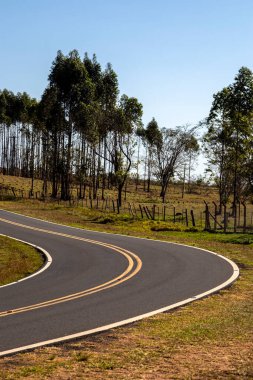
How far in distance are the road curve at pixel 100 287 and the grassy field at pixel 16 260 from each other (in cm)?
88

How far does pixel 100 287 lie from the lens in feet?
53.0

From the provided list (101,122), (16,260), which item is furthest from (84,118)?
(16,260)

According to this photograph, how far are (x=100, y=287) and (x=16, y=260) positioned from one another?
868 cm

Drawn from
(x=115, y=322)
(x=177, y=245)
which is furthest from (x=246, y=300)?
(x=177, y=245)

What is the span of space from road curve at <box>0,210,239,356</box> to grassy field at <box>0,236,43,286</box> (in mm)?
877

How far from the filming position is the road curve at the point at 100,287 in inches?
441

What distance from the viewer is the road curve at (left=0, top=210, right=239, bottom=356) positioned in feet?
36.7

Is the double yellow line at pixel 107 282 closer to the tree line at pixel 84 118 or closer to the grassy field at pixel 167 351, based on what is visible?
the grassy field at pixel 167 351

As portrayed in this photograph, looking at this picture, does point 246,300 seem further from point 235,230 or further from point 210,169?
point 210,169

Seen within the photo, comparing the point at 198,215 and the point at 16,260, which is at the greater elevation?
the point at 198,215

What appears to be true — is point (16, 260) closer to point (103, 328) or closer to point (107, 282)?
point (107, 282)

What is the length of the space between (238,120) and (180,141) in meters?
45.1

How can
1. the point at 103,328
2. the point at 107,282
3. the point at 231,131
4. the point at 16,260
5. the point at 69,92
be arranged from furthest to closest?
the point at 69,92
the point at 231,131
the point at 16,260
the point at 107,282
the point at 103,328

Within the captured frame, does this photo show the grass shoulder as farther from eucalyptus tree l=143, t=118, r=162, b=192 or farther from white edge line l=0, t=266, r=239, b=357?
eucalyptus tree l=143, t=118, r=162, b=192
